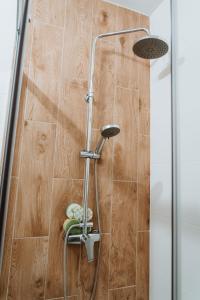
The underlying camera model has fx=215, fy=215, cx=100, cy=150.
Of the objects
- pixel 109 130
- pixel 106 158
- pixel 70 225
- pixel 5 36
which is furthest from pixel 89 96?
pixel 70 225

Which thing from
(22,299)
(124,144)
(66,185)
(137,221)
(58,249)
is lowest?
(22,299)

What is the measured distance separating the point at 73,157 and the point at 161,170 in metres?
0.46

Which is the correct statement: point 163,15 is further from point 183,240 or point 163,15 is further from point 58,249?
point 58,249

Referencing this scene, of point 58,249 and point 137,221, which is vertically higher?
point 137,221

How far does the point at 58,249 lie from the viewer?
3.19 feet

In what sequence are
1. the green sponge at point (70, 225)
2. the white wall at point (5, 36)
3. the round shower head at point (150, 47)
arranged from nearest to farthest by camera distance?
1. the white wall at point (5, 36)
2. the round shower head at point (150, 47)
3. the green sponge at point (70, 225)

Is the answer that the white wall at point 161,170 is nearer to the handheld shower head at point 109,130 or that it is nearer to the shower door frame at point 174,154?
the shower door frame at point 174,154

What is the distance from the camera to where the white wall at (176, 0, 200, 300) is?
86cm

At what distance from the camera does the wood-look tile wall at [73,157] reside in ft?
3.09

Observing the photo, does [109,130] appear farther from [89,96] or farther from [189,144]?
[189,144]

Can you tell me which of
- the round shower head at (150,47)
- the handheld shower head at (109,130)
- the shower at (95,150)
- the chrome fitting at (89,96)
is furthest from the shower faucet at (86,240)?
the round shower head at (150,47)

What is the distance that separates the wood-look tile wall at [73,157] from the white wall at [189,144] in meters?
0.27

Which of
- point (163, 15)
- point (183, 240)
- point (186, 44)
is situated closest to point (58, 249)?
point (183, 240)

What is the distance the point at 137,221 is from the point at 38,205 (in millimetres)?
522
